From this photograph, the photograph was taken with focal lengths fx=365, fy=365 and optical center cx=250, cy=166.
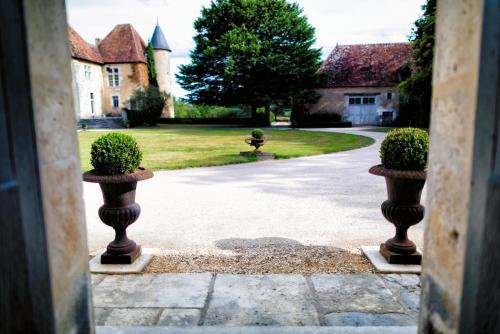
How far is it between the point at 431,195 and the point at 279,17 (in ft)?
103

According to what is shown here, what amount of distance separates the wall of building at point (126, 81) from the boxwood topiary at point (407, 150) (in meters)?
35.4

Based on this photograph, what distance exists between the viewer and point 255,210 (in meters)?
6.36

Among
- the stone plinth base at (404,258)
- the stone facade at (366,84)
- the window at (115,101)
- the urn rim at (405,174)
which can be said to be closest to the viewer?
the urn rim at (405,174)

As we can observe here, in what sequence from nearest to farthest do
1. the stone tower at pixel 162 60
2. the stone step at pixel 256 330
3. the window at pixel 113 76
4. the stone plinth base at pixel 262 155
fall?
the stone step at pixel 256 330 < the stone plinth base at pixel 262 155 < the window at pixel 113 76 < the stone tower at pixel 162 60

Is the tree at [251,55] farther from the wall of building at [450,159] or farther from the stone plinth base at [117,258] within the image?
the wall of building at [450,159]

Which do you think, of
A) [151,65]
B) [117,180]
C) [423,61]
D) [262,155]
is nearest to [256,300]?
[117,180]

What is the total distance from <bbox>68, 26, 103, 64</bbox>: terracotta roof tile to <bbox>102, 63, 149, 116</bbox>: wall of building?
1.53 metres

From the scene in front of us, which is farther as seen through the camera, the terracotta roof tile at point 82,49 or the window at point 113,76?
the window at point 113,76

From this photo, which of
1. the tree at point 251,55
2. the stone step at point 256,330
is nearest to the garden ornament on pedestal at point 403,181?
the stone step at point 256,330

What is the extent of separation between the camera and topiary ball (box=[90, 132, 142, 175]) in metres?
3.84

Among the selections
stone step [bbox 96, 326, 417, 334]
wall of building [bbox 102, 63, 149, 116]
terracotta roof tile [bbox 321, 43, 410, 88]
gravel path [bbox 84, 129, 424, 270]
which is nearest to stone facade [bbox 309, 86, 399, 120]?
terracotta roof tile [bbox 321, 43, 410, 88]

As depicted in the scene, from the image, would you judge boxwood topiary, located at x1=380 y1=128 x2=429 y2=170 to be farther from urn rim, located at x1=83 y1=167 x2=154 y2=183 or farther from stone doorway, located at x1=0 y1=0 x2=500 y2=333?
urn rim, located at x1=83 y1=167 x2=154 y2=183

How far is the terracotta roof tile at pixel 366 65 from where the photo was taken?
30.4 meters

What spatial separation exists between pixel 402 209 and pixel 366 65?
99.2ft
